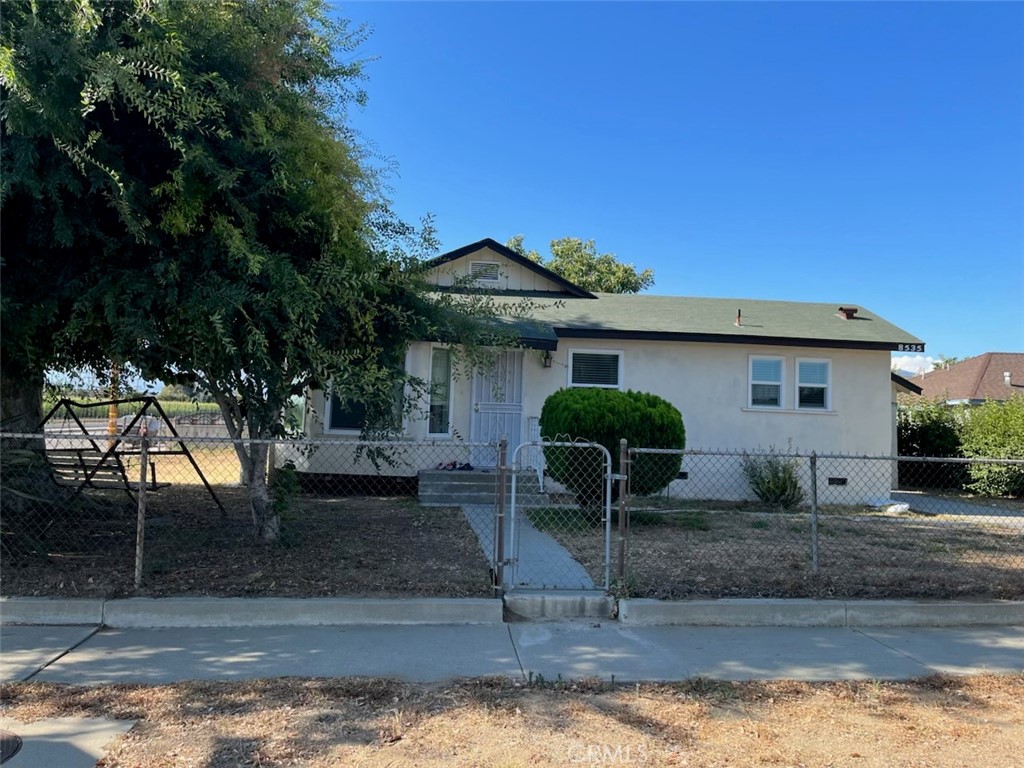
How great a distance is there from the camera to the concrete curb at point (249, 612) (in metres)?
5.36

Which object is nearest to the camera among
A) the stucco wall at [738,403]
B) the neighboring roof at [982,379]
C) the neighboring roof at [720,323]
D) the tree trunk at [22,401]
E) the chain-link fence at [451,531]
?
the chain-link fence at [451,531]

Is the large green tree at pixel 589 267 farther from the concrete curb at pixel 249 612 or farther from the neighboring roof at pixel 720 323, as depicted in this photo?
the concrete curb at pixel 249 612

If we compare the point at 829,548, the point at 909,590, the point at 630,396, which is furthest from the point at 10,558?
the point at 829,548

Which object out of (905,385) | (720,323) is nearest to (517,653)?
(720,323)

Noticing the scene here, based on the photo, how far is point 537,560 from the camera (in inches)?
287

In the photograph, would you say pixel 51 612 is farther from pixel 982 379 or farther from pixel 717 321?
pixel 982 379

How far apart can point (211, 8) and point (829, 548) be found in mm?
8647

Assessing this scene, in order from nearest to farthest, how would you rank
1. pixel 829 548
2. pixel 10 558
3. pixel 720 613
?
pixel 720 613 < pixel 10 558 < pixel 829 548

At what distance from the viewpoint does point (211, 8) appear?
606 cm

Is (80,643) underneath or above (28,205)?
underneath

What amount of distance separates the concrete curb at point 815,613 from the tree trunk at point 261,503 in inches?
147

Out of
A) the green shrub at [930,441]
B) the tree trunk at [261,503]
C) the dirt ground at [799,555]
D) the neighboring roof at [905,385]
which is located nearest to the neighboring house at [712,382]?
the dirt ground at [799,555]

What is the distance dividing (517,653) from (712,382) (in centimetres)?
967

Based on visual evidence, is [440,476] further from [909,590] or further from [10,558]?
[909,590]
